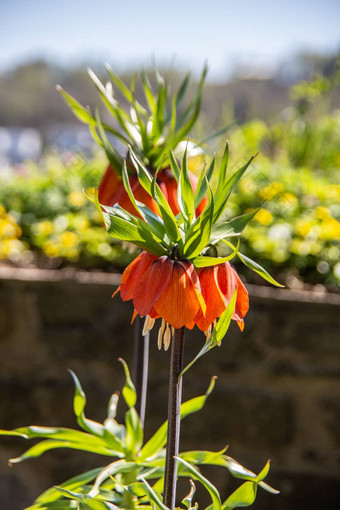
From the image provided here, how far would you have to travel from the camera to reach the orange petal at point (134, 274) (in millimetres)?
631

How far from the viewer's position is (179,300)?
1.95 feet

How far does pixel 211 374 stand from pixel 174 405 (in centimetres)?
98

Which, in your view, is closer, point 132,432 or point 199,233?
point 199,233

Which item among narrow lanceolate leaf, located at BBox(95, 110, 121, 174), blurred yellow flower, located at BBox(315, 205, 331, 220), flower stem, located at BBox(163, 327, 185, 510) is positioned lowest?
flower stem, located at BBox(163, 327, 185, 510)

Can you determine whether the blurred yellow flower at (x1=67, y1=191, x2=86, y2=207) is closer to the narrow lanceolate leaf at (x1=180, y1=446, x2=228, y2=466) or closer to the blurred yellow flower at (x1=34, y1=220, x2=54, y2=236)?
the blurred yellow flower at (x1=34, y1=220, x2=54, y2=236)

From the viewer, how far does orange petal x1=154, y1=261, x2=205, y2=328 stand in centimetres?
59

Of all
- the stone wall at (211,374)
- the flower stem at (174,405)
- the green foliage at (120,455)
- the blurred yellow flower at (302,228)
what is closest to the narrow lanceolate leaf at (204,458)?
the green foliage at (120,455)

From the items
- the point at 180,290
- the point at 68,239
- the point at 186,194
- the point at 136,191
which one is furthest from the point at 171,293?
the point at 68,239

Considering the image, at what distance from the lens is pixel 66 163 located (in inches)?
115

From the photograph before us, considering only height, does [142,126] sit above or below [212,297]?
above

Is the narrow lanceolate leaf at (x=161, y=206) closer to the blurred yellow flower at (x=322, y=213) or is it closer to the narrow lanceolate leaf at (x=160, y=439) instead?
the narrow lanceolate leaf at (x=160, y=439)

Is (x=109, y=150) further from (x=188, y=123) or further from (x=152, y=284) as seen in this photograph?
(x=152, y=284)

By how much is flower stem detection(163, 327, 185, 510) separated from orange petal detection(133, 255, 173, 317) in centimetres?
7

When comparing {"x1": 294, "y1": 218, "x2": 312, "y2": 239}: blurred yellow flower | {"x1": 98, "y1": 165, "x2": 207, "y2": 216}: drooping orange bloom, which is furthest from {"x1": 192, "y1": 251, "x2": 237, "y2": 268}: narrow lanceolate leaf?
{"x1": 294, "y1": 218, "x2": 312, "y2": 239}: blurred yellow flower
